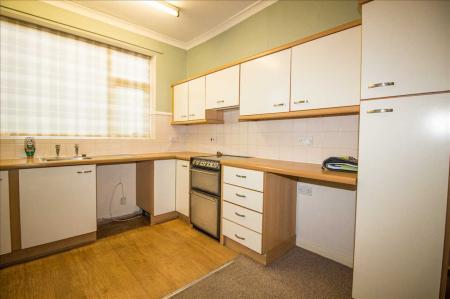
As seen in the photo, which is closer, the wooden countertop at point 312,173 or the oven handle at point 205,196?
the wooden countertop at point 312,173

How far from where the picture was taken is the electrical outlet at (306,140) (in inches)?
82.5

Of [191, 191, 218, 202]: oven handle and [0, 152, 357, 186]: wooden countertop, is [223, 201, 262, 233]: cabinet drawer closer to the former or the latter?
[191, 191, 218, 202]: oven handle

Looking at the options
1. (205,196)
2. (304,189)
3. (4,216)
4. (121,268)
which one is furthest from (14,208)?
(304,189)

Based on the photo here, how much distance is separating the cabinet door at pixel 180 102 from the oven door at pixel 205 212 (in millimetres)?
1308

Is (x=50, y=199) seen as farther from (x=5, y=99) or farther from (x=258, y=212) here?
(x=258, y=212)

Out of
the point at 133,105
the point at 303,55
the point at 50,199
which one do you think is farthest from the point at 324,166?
the point at 133,105

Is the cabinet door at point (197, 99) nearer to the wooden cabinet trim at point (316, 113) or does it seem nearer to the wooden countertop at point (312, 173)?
the wooden cabinet trim at point (316, 113)

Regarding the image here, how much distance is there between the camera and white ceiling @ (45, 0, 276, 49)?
2.52m

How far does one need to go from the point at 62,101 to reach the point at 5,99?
50 centimetres

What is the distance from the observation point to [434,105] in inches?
44.3

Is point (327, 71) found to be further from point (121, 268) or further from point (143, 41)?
point (143, 41)

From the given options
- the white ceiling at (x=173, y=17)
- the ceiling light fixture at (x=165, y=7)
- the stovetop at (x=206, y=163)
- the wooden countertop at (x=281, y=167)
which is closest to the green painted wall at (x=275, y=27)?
the white ceiling at (x=173, y=17)

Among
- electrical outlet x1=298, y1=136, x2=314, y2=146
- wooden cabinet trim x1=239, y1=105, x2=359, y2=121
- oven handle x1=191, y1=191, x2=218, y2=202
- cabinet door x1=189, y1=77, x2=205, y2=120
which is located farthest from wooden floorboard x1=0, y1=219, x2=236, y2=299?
cabinet door x1=189, y1=77, x2=205, y2=120

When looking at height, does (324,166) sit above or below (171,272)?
above
